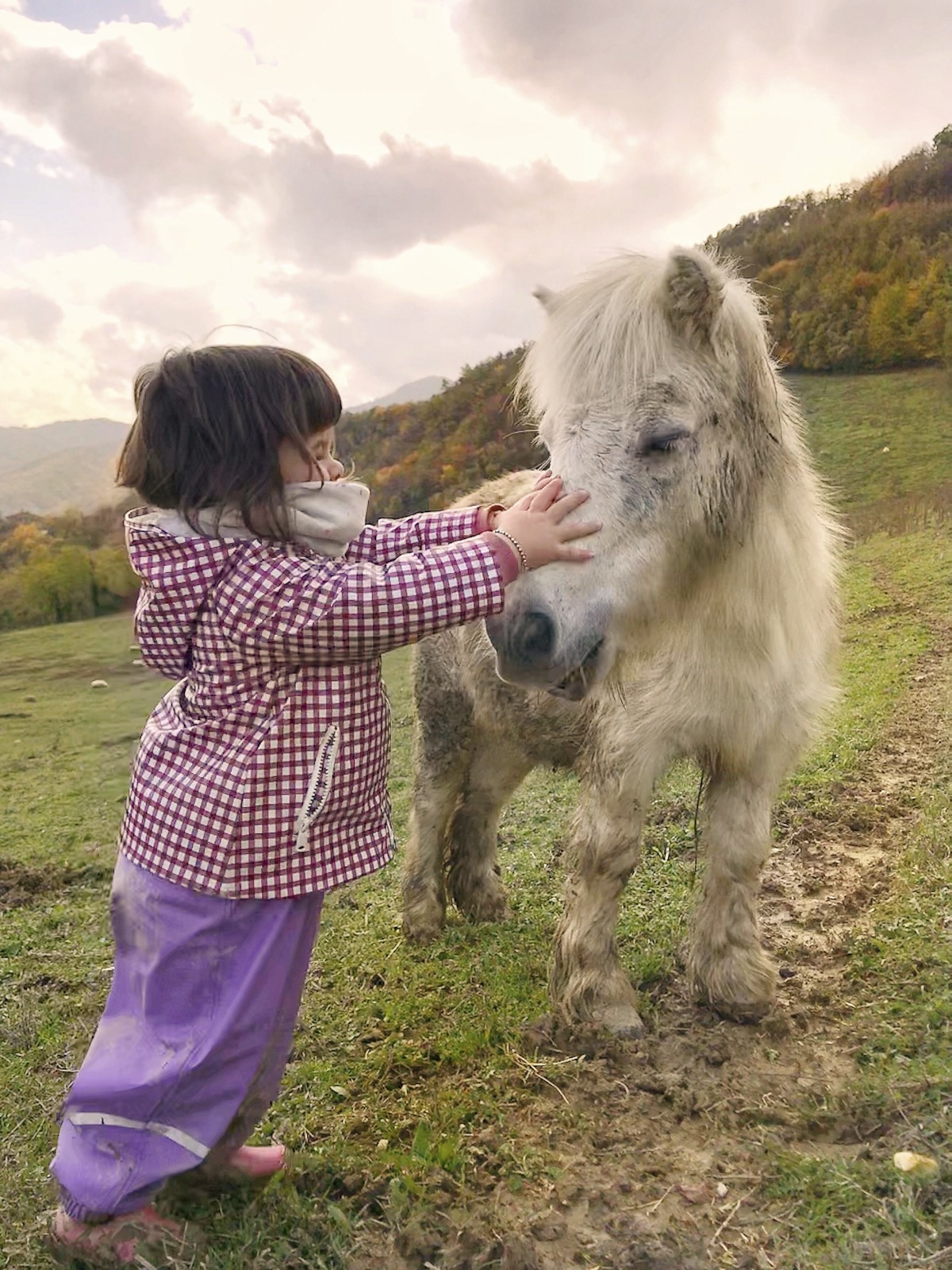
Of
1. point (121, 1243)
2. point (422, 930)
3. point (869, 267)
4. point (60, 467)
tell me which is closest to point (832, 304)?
point (869, 267)

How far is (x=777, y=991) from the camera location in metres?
2.88

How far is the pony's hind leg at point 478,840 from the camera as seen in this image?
3.96 meters

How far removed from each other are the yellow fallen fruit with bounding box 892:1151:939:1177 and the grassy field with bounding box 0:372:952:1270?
0.03m

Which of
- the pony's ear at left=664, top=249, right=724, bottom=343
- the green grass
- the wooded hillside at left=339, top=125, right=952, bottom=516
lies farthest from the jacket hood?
the green grass

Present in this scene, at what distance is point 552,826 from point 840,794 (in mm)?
1906

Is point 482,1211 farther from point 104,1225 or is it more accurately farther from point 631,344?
point 631,344

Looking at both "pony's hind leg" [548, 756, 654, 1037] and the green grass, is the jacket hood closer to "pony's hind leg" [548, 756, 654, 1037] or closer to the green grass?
"pony's hind leg" [548, 756, 654, 1037]

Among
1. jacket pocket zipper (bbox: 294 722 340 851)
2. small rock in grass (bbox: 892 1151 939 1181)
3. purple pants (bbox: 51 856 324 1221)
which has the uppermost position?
jacket pocket zipper (bbox: 294 722 340 851)

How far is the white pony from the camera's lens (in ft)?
6.57

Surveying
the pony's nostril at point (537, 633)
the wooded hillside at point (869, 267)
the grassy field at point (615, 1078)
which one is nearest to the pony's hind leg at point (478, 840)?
the grassy field at point (615, 1078)

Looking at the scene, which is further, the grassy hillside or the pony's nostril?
the grassy hillside

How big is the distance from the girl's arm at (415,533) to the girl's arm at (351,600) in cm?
32

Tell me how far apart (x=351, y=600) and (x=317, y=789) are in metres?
0.45

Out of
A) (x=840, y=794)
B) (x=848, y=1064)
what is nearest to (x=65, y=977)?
(x=848, y=1064)
